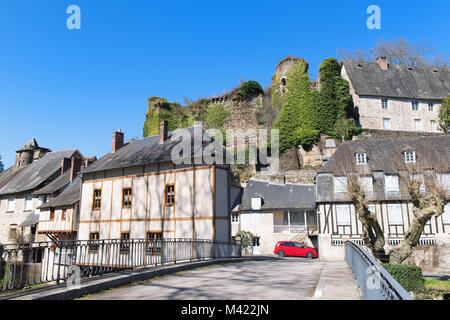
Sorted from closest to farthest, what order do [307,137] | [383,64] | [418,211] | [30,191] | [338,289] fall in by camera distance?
1. [338,289]
2. [418,211]
3. [30,191]
4. [307,137]
5. [383,64]

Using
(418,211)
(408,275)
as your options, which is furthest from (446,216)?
(408,275)

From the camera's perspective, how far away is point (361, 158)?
2412 cm

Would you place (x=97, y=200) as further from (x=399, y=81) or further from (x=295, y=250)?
(x=399, y=81)

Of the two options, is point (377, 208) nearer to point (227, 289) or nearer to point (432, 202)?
point (432, 202)

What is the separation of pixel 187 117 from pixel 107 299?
121 ft

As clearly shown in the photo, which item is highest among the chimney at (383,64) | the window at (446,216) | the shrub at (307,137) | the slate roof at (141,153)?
the chimney at (383,64)

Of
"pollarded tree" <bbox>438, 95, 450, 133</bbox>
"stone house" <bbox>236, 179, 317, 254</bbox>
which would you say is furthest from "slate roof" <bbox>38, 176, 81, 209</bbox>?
"pollarded tree" <bbox>438, 95, 450, 133</bbox>

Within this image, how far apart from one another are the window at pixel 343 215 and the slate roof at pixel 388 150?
252 cm

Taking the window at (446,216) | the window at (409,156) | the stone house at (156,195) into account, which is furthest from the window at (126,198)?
the window at (446,216)

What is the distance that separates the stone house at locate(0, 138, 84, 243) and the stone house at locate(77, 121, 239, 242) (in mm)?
8532

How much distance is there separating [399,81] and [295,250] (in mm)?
26770

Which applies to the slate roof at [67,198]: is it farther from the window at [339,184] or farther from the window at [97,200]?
the window at [339,184]

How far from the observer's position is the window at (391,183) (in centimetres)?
2209
